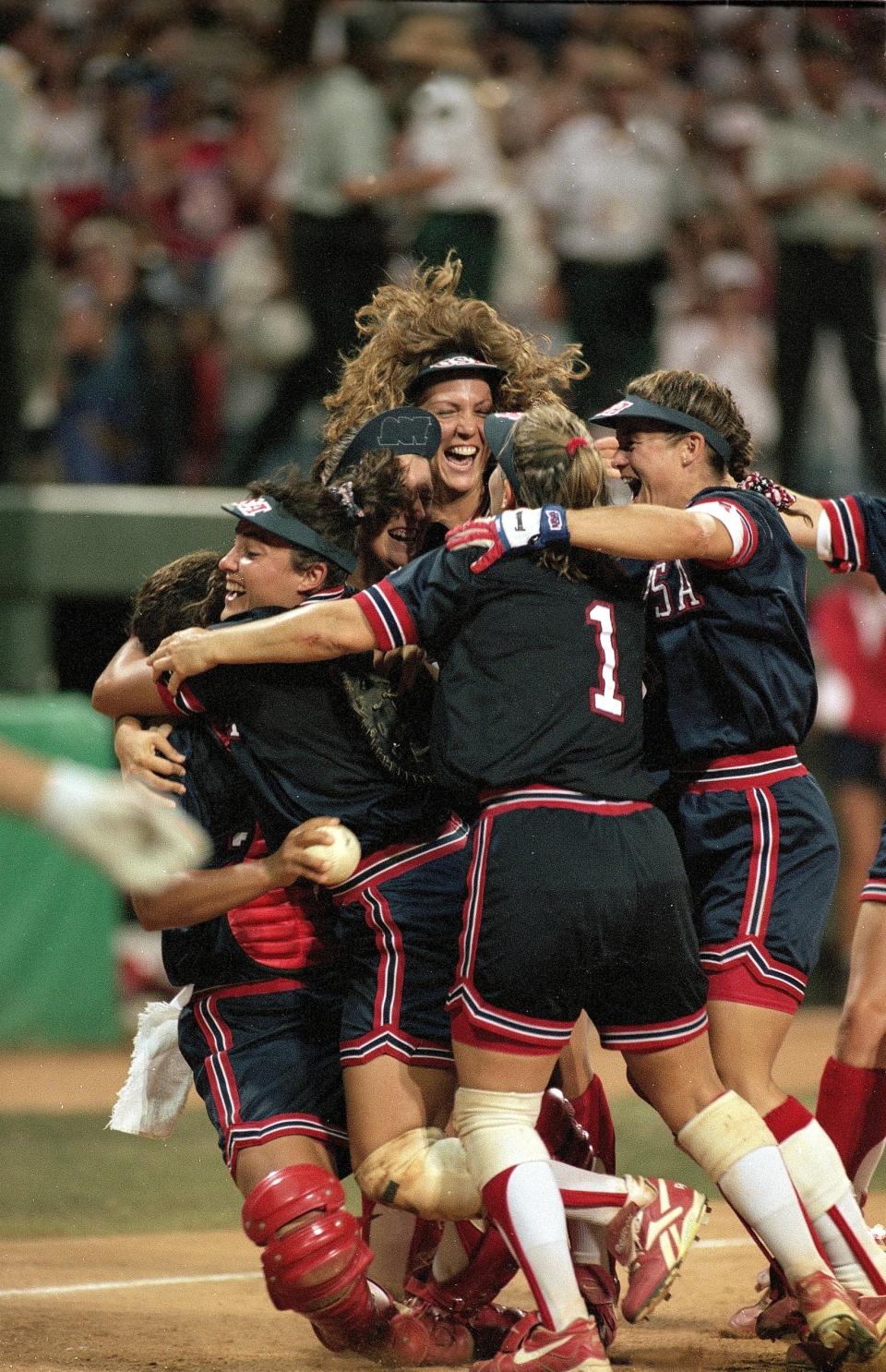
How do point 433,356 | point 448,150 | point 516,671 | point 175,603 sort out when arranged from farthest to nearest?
1. point 448,150
2. point 433,356
3. point 175,603
4. point 516,671

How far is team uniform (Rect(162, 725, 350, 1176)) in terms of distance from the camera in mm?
3885

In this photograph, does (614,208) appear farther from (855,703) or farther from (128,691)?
(128,691)

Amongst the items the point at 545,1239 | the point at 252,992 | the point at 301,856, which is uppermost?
the point at 301,856

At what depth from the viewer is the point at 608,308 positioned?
984 cm

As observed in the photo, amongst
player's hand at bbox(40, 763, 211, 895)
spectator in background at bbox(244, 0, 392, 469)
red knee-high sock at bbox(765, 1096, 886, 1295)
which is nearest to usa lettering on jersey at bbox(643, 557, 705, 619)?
red knee-high sock at bbox(765, 1096, 886, 1295)

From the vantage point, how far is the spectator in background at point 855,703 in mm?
10289

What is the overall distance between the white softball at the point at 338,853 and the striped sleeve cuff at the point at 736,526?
0.93m

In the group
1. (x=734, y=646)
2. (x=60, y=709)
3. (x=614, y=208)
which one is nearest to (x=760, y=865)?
(x=734, y=646)

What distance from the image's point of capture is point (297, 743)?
3797 millimetres

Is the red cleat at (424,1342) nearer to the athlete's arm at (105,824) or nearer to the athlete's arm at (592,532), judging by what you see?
the athlete's arm at (592,532)

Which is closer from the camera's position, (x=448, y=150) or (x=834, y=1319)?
(x=834, y=1319)

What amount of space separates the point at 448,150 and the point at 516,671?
7.23m

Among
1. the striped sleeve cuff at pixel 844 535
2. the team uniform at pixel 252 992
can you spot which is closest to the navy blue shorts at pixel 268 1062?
the team uniform at pixel 252 992

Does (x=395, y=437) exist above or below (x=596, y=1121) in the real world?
above
